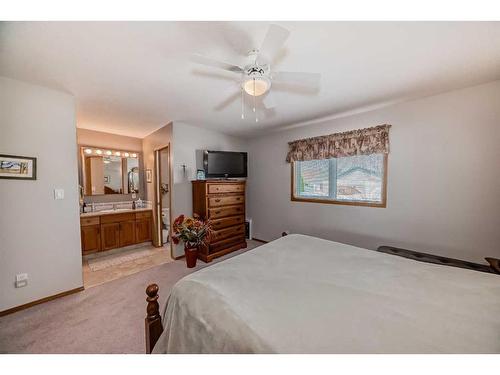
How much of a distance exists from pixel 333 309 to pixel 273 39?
5.12 feet

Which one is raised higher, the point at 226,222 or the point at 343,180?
the point at 343,180

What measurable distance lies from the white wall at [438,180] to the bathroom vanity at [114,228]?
351cm

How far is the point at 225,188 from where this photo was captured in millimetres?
3361

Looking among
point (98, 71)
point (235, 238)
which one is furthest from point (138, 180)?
point (98, 71)

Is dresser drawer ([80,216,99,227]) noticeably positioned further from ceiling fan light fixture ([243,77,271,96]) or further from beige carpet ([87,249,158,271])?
ceiling fan light fixture ([243,77,271,96])

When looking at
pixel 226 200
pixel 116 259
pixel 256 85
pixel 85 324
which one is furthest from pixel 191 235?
pixel 256 85

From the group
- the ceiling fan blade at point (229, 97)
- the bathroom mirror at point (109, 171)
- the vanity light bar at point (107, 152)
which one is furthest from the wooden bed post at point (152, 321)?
the vanity light bar at point (107, 152)

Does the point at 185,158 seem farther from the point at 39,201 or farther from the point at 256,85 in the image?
the point at 256,85

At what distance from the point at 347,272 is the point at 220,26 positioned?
1.89m

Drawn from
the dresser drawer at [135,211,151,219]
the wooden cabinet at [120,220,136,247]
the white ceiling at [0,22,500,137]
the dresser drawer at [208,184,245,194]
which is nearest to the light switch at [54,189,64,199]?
the white ceiling at [0,22,500,137]

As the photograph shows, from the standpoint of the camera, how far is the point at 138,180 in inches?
163

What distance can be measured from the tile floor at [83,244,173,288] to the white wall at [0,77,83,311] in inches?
12.5

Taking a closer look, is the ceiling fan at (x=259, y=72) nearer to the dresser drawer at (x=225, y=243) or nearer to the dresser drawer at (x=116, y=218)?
the dresser drawer at (x=225, y=243)

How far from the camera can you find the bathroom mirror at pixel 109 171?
3537 mm
